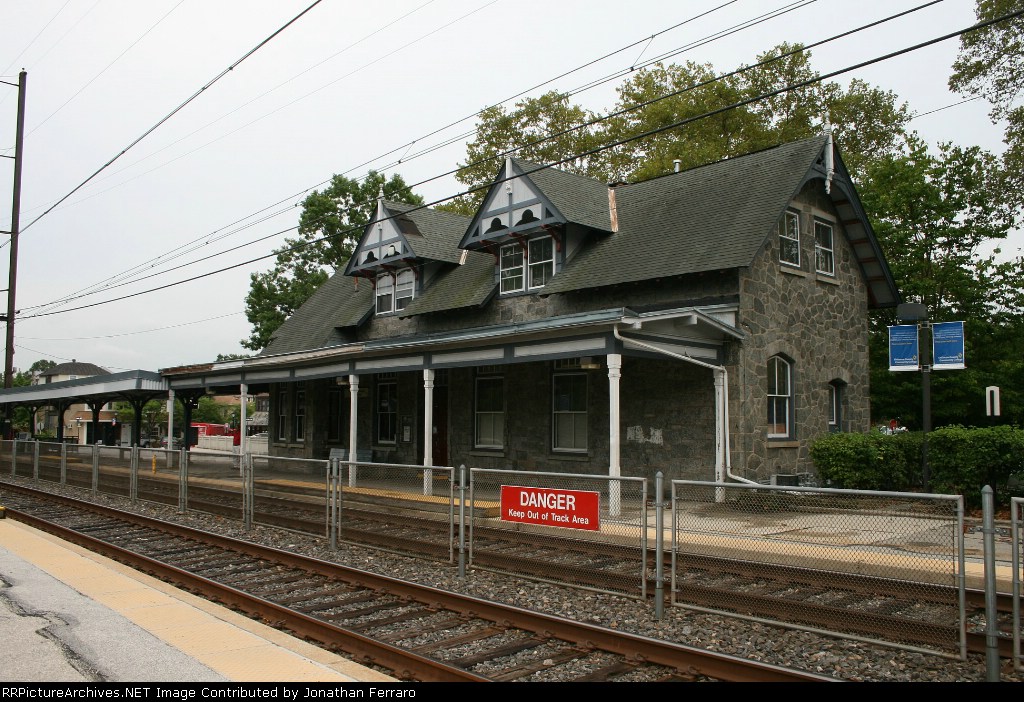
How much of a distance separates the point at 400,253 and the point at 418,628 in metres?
17.8

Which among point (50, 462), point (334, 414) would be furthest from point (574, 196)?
point (50, 462)

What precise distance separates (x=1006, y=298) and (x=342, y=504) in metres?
18.9

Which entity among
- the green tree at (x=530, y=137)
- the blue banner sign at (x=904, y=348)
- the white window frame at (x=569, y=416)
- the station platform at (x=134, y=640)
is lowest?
the station platform at (x=134, y=640)

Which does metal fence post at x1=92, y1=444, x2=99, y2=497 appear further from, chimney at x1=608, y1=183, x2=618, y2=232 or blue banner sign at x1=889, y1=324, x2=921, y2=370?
blue banner sign at x1=889, y1=324, x2=921, y2=370

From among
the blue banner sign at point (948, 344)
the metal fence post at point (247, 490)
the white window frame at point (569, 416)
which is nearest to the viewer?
the metal fence post at point (247, 490)

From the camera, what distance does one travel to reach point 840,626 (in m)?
7.24

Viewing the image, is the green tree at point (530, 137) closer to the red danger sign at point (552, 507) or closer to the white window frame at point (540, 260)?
the white window frame at point (540, 260)

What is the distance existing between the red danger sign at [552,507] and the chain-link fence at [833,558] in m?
0.96

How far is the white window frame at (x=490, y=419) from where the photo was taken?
68.3 ft

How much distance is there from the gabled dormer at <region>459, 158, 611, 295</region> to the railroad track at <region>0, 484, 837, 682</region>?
1114cm

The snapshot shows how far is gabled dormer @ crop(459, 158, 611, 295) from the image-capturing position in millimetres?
20469

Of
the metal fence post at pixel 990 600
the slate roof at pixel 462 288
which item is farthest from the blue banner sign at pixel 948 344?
the slate roof at pixel 462 288

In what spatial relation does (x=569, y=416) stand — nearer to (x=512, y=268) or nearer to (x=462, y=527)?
(x=512, y=268)
